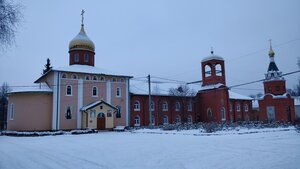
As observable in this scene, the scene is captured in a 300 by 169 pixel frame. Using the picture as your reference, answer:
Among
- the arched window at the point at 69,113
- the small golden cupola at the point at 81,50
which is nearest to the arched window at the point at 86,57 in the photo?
the small golden cupola at the point at 81,50

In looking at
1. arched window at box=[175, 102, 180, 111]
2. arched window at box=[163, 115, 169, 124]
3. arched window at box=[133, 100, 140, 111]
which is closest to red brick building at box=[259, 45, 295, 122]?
arched window at box=[175, 102, 180, 111]

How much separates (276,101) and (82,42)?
95.8ft

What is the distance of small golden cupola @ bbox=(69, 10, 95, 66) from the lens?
36719 millimetres

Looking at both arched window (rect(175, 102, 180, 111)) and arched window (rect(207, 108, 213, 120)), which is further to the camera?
arched window (rect(175, 102, 180, 111))

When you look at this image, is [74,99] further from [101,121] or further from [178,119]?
[178,119]

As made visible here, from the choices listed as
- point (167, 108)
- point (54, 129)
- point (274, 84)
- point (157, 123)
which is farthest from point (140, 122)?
point (274, 84)

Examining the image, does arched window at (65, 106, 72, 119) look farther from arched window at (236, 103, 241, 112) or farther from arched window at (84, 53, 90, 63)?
arched window at (236, 103, 241, 112)

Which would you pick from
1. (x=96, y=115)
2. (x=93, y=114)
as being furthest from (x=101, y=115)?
(x=93, y=114)

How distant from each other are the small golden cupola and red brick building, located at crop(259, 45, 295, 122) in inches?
1041

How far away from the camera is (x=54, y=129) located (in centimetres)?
3053

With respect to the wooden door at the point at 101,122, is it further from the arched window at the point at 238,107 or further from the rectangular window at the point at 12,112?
the arched window at the point at 238,107

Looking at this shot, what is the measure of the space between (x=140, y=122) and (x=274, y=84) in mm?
20859

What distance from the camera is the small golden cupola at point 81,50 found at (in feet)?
120

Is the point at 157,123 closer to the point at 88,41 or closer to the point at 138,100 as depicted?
the point at 138,100
